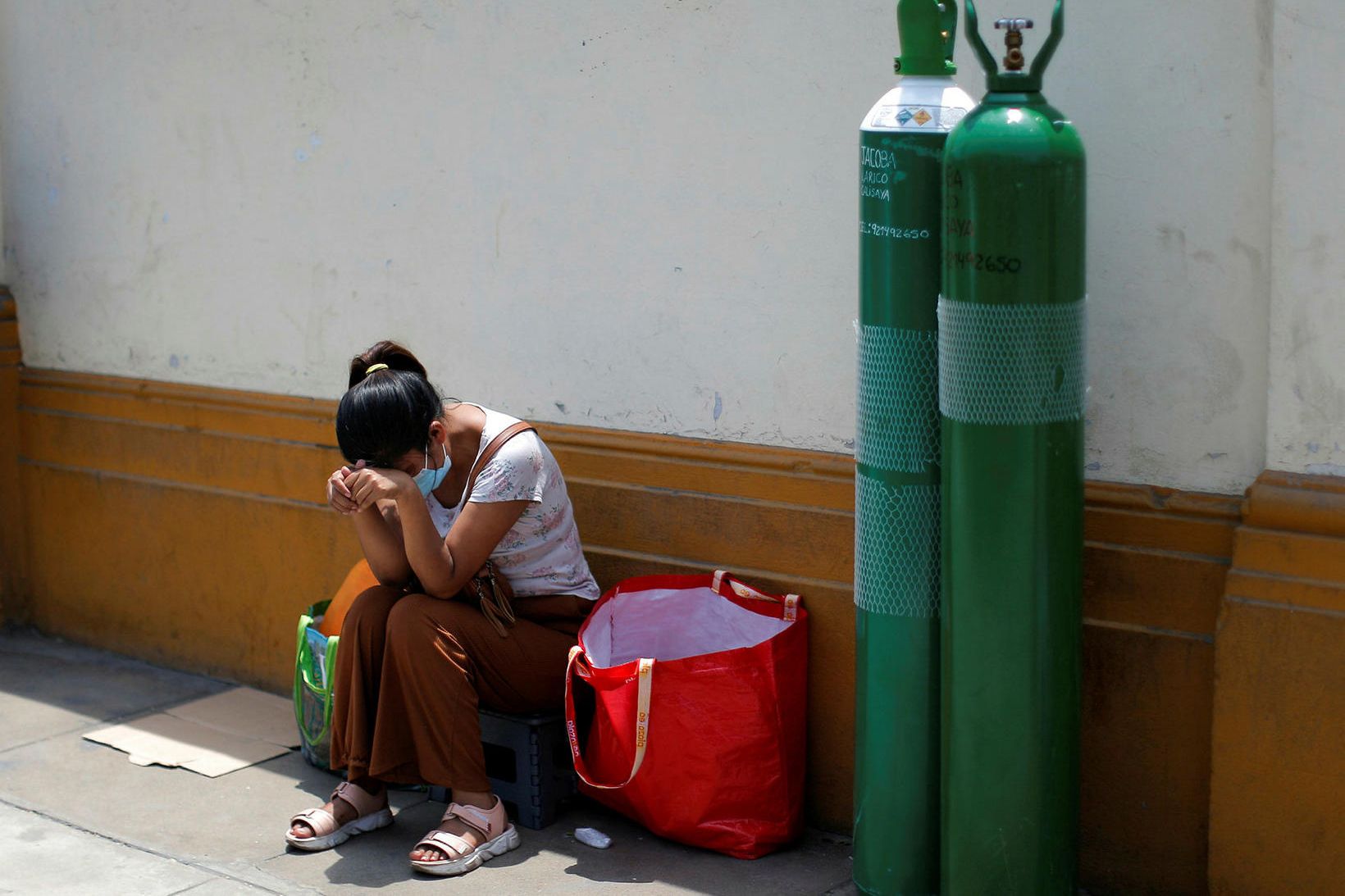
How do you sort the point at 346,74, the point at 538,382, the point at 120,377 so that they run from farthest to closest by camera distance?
the point at 120,377 → the point at 346,74 → the point at 538,382

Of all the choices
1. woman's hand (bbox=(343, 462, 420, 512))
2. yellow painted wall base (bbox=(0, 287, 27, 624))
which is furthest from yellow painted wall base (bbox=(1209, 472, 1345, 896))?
yellow painted wall base (bbox=(0, 287, 27, 624))

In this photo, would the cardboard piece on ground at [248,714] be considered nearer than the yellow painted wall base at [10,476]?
Yes

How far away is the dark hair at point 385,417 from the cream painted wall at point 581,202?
589 millimetres

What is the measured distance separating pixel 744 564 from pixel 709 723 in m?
0.46

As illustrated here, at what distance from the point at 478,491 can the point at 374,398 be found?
0.33 metres

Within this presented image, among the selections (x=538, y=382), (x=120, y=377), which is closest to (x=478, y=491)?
(x=538, y=382)

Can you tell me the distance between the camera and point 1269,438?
289cm

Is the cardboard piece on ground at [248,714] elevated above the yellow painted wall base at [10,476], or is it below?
below

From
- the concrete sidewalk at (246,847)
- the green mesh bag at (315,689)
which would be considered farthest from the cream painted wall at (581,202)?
the concrete sidewalk at (246,847)

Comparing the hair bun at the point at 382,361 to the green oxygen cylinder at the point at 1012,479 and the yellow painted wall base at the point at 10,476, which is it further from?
the yellow painted wall base at the point at 10,476

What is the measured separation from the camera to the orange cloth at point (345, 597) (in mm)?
3957

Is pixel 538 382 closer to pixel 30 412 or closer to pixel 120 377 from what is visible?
pixel 120 377

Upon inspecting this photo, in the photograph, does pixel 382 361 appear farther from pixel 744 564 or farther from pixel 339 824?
pixel 339 824

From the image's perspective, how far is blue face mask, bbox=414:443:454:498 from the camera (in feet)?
11.8
